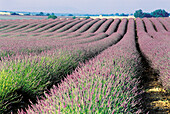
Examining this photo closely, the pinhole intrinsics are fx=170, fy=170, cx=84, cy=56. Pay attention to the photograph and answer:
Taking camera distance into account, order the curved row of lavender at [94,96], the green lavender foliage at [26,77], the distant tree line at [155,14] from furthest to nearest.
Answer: the distant tree line at [155,14]
the green lavender foliage at [26,77]
the curved row of lavender at [94,96]

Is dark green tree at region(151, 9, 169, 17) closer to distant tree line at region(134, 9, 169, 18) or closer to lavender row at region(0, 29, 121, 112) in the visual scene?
distant tree line at region(134, 9, 169, 18)

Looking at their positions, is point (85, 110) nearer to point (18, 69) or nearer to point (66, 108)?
point (66, 108)

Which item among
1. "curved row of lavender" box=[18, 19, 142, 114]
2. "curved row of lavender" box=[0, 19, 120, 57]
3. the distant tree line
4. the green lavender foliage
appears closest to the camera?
"curved row of lavender" box=[18, 19, 142, 114]

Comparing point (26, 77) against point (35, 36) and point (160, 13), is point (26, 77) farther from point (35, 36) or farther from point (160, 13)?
point (160, 13)

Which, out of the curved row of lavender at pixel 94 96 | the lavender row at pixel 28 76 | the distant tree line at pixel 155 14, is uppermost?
the distant tree line at pixel 155 14

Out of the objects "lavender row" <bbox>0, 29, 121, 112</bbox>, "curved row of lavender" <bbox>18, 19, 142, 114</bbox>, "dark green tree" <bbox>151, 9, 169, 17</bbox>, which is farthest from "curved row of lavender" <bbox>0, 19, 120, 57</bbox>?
"dark green tree" <bbox>151, 9, 169, 17</bbox>

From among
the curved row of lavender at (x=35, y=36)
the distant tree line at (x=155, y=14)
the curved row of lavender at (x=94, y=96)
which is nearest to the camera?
the curved row of lavender at (x=94, y=96)

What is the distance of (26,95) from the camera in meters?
3.28

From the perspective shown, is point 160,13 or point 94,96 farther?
point 160,13

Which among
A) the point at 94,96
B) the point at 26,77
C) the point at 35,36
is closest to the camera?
the point at 94,96

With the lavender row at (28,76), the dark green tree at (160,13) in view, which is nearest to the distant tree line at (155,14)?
the dark green tree at (160,13)

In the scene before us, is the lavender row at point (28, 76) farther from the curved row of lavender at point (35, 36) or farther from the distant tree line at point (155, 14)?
the distant tree line at point (155, 14)

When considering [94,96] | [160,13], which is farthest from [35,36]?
[160,13]

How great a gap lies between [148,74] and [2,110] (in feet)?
15.1
